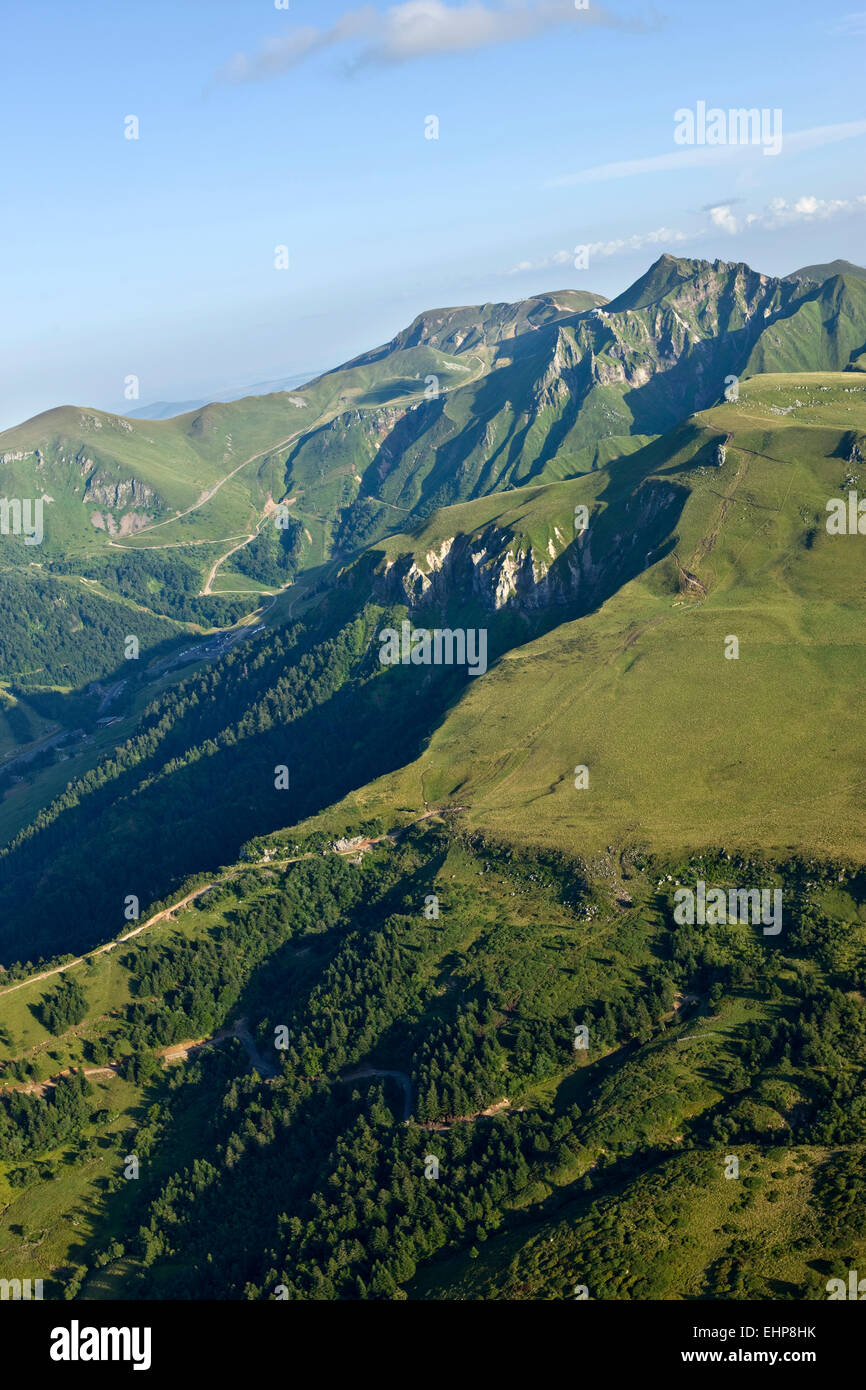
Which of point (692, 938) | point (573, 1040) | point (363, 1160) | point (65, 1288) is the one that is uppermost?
point (692, 938)

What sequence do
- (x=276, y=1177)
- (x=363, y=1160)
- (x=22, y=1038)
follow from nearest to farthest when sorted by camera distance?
(x=363, y=1160), (x=276, y=1177), (x=22, y=1038)

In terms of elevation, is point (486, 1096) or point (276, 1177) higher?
point (486, 1096)

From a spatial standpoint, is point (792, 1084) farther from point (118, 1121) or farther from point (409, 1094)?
point (118, 1121)

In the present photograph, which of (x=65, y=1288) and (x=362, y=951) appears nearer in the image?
(x=65, y=1288)

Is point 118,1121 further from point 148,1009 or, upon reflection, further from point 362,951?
point 362,951
